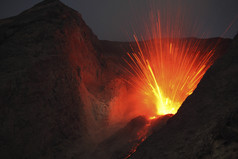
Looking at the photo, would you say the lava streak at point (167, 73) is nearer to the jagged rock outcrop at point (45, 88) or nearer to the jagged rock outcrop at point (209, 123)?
the jagged rock outcrop at point (45, 88)

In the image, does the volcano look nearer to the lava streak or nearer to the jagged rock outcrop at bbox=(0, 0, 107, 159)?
the jagged rock outcrop at bbox=(0, 0, 107, 159)

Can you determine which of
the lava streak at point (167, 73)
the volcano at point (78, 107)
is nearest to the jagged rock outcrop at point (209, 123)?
the volcano at point (78, 107)

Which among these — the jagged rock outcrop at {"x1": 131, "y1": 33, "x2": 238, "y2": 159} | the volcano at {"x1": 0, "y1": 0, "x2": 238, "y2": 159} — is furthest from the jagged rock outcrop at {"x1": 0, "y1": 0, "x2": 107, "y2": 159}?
the jagged rock outcrop at {"x1": 131, "y1": 33, "x2": 238, "y2": 159}

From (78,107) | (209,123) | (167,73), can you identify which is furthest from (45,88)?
(167,73)

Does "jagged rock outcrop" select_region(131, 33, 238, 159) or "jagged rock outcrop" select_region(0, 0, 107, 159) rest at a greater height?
"jagged rock outcrop" select_region(0, 0, 107, 159)

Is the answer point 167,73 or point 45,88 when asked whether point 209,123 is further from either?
point 167,73

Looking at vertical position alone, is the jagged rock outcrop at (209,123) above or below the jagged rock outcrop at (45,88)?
below
